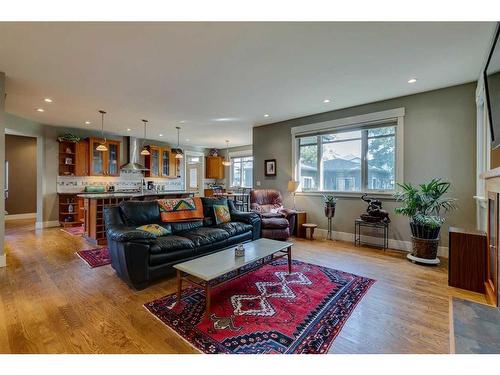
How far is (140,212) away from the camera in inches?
136

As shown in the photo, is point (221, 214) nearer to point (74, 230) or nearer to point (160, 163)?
point (74, 230)

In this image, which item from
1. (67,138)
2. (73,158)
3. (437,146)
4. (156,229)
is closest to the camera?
(156,229)

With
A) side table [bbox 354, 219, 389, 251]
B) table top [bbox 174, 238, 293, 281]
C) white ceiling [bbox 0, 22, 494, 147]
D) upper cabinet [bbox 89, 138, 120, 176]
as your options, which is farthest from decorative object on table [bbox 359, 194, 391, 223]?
upper cabinet [bbox 89, 138, 120, 176]

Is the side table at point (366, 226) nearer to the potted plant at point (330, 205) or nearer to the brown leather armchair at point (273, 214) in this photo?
the potted plant at point (330, 205)

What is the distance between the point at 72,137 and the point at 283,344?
7.26 meters

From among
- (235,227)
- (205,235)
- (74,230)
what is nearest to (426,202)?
(235,227)

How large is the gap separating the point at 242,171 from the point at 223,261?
24.2 ft

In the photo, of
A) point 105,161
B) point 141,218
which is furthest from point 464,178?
point 105,161

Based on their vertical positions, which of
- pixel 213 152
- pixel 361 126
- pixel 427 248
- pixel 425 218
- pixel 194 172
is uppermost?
pixel 213 152

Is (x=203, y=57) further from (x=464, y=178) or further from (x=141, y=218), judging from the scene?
(x=464, y=178)

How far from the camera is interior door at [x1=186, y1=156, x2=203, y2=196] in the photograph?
31.4 ft

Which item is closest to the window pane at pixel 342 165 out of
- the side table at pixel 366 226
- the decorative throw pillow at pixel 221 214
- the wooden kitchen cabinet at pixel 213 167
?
the side table at pixel 366 226

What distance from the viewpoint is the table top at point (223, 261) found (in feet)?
6.84

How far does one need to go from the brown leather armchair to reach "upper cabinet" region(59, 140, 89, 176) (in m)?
4.96
